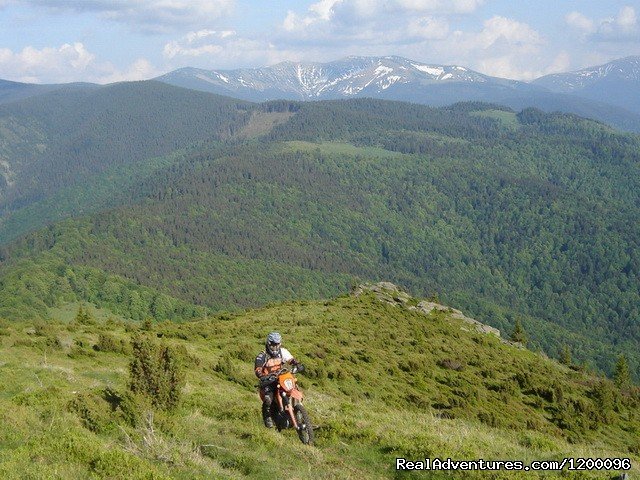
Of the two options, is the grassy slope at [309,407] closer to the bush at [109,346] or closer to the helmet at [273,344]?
the bush at [109,346]

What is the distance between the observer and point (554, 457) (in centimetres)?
1688

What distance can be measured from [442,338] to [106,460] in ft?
175

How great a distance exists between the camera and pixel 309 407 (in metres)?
22.9

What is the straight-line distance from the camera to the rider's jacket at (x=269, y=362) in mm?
16906

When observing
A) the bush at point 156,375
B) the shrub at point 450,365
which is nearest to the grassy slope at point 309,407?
the shrub at point 450,365

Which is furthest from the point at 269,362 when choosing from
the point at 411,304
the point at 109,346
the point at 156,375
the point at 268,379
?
the point at 411,304

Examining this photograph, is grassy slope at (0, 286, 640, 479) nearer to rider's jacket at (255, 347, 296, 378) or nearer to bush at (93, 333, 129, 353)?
bush at (93, 333, 129, 353)

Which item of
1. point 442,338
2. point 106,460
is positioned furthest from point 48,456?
point 442,338

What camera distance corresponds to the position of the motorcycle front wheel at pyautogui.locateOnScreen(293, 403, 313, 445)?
16555 mm

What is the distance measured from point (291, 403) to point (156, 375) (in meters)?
5.50

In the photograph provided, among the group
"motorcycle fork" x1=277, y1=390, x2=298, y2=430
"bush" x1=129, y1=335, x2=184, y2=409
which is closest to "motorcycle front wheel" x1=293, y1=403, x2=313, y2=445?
"motorcycle fork" x1=277, y1=390, x2=298, y2=430

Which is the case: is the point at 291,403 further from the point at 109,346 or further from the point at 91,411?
the point at 109,346

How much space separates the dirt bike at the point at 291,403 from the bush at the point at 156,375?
4.53 m

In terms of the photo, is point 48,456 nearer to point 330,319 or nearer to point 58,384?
point 58,384
